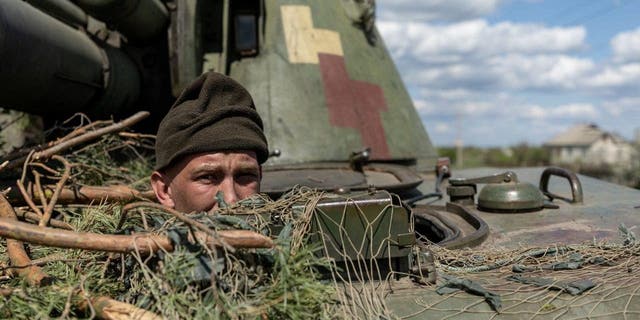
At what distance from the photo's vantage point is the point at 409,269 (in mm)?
2033

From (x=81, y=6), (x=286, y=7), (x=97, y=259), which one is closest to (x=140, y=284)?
(x=97, y=259)

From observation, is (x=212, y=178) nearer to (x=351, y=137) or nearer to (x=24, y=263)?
(x=24, y=263)

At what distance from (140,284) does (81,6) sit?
90.7 inches

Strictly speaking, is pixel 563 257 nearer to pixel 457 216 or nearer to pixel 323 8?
pixel 457 216

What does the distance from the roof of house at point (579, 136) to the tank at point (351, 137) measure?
40.4 m

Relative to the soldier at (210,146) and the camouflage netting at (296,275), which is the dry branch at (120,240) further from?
the soldier at (210,146)

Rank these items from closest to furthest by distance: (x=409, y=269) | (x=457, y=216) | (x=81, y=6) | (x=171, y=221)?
(x=171, y=221) < (x=409, y=269) < (x=457, y=216) < (x=81, y=6)

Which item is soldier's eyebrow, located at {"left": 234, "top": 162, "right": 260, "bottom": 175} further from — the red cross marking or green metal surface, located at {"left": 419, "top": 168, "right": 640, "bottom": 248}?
→ the red cross marking

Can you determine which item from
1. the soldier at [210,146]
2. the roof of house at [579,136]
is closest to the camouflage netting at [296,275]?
the soldier at [210,146]

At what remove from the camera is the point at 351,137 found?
415cm

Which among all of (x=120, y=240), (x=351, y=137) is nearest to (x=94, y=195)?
(x=120, y=240)

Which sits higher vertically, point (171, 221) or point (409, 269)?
point (171, 221)

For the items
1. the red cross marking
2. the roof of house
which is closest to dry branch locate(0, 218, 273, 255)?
the red cross marking

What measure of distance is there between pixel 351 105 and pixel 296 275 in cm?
283
